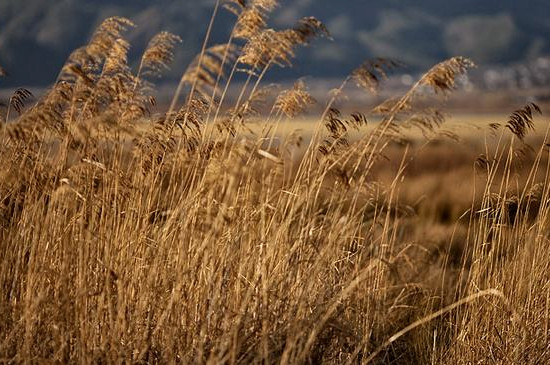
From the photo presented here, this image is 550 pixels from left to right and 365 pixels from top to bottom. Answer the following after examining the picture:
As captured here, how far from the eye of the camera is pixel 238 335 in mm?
3885

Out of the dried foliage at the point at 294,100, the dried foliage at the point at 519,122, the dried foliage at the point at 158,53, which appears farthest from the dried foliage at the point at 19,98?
the dried foliage at the point at 519,122

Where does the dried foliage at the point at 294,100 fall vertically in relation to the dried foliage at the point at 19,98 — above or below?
above

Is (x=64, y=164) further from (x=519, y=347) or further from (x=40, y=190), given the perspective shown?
(x=519, y=347)

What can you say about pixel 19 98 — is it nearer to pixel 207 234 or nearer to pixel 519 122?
pixel 207 234

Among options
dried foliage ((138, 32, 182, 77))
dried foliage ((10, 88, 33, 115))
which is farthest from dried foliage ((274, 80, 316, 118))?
dried foliage ((10, 88, 33, 115))

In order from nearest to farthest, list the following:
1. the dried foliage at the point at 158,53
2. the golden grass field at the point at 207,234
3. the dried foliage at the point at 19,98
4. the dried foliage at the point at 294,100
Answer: the golden grass field at the point at 207,234 < the dried foliage at the point at 294,100 < the dried foliage at the point at 158,53 < the dried foliage at the point at 19,98

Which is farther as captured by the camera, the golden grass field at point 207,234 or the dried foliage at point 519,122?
the dried foliage at point 519,122

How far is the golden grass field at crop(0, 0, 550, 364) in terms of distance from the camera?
3.83 meters

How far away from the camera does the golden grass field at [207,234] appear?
3828 mm

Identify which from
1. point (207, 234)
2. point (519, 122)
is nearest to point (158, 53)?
point (207, 234)

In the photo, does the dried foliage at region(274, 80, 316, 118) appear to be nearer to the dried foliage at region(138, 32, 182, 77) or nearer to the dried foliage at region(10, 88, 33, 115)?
the dried foliage at region(138, 32, 182, 77)

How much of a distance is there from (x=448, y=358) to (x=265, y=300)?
1.30 m

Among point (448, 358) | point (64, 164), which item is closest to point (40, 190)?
point (64, 164)

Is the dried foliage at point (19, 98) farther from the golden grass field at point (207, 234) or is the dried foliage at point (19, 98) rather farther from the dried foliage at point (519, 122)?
the dried foliage at point (519, 122)
